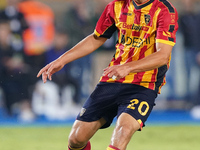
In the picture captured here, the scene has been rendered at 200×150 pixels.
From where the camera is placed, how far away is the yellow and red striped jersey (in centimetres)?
430

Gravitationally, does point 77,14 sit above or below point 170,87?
above

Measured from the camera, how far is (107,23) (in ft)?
16.0

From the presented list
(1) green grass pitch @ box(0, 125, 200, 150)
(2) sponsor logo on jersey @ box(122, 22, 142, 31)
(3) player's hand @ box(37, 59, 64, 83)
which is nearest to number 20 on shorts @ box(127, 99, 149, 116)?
(2) sponsor logo on jersey @ box(122, 22, 142, 31)

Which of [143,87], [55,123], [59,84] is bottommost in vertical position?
[55,123]

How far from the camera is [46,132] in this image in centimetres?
820

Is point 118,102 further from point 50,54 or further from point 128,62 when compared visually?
point 50,54

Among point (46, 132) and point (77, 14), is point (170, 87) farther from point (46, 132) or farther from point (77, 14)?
point (46, 132)

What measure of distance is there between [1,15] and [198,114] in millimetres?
4823

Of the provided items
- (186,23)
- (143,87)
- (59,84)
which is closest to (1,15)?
(59,84)

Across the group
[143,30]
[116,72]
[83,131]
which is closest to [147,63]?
[116,72]

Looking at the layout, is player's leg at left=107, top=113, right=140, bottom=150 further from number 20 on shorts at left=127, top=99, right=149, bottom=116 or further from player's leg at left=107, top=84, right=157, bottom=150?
number 20 on shorts at left=127, top=99, right=149, bottom=116

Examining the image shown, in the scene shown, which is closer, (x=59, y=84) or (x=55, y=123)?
(x=55, y=123)

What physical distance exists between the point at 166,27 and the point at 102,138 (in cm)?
374

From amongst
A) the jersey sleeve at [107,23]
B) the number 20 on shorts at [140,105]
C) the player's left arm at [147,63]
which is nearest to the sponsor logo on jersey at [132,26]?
the jersey sleeve at [107,23]
